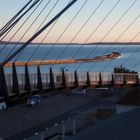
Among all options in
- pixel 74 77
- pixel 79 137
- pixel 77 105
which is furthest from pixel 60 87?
pixel 77 105

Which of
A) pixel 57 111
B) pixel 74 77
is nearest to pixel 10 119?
pixel 57 111

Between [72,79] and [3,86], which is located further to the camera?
[72,79]

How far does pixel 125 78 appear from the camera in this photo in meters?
24.9

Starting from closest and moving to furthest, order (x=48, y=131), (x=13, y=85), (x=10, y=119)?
1. (x=13, y=85)
2. (x=48, y=131)
3. (x=10, y=119)

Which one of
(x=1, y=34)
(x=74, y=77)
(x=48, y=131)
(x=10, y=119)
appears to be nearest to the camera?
(x=1, y=34)

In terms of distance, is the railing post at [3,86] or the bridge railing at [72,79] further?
the bridge railing at [72,79]

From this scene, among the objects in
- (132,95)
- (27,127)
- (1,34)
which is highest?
(1,34)

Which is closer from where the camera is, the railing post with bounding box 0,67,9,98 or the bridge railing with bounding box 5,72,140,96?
the railing post with bounding box 0,67,9,98

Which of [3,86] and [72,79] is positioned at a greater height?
[72,79]

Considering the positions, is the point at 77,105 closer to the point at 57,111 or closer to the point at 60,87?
the point at 57,111

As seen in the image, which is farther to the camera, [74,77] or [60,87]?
[74,77]

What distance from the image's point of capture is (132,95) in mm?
23078

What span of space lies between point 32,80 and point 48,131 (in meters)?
13.8

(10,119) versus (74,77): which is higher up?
(74,77)
